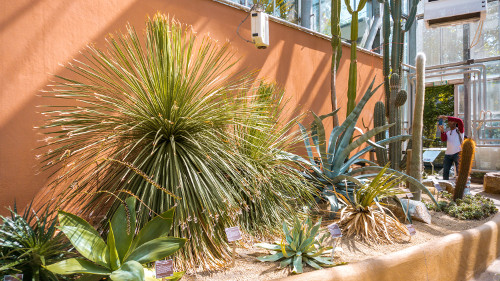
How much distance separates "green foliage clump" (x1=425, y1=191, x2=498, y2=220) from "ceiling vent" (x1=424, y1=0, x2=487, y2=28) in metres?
3.12

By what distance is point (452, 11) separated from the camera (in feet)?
18.2

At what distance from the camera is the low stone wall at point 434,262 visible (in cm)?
196

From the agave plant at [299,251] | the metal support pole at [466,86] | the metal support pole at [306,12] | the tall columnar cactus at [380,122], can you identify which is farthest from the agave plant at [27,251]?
the metal support pole at [466,86]

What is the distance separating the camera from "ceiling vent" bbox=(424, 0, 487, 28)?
5395mm

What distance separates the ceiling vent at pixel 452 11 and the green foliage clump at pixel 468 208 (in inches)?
123

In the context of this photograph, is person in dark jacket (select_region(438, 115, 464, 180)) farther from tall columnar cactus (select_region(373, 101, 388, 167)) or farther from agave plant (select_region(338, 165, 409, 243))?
agave plant (select_region(338, 165, 409, 243))

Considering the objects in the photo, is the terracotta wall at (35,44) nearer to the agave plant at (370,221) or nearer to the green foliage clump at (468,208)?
the agave plant at (370,221)

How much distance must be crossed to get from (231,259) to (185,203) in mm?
460

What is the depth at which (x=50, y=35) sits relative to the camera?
261 centimetres

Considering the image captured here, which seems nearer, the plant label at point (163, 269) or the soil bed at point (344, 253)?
the plant label at point (163, 269)

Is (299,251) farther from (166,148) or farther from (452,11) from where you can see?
(452,11)

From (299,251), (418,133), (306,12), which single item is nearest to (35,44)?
(299,251)

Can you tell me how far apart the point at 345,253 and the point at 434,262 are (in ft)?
1.92

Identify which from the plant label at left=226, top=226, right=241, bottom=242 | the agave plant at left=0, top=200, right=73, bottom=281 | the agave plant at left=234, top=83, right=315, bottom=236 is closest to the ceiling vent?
the agave plant at left=234, top=83, right=315, bottom=236
